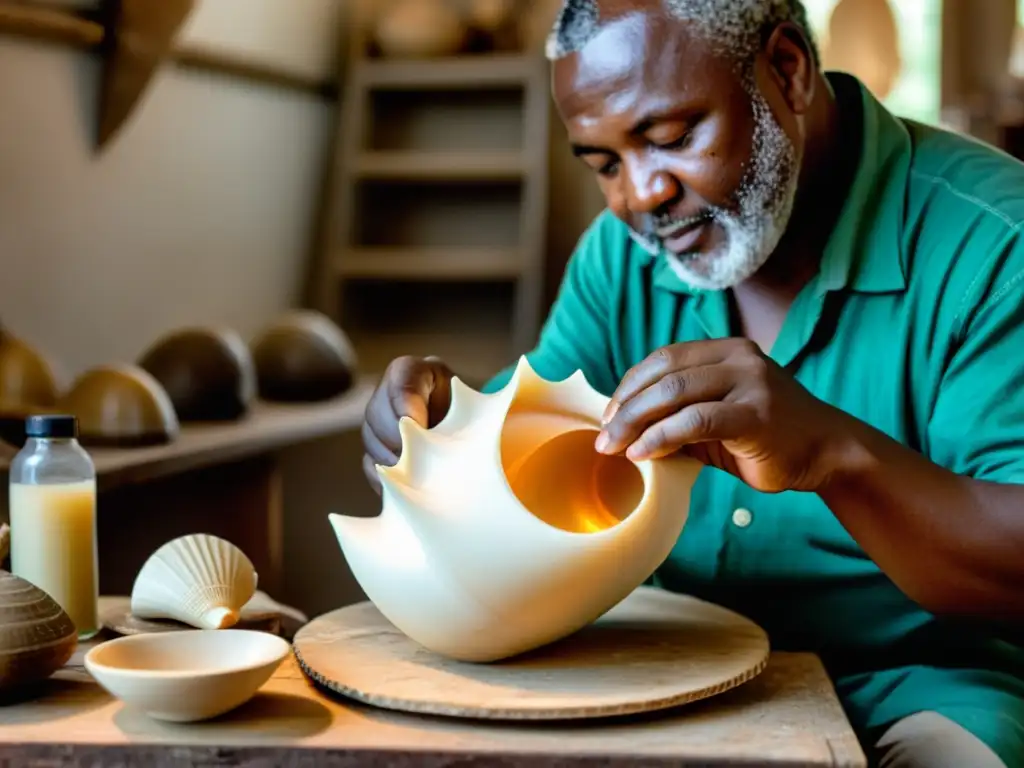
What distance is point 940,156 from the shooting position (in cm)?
157

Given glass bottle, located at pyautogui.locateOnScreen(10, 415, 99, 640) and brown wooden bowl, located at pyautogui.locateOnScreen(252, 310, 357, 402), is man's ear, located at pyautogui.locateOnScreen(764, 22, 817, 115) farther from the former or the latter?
brown wooden bowl, located at pyautogui.locateOnScreen(252, 310, 357, 402)

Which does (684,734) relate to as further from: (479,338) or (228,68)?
(479,338)

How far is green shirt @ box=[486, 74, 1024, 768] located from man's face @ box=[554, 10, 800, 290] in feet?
0.32

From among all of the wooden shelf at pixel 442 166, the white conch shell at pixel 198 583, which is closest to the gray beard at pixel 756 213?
the white conch shell at pixel 198 583

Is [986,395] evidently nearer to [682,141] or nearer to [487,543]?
[682,141]

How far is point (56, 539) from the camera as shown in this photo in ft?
4.26

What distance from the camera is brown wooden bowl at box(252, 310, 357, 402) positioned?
2.99 metres

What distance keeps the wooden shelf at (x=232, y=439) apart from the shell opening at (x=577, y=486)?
92cm

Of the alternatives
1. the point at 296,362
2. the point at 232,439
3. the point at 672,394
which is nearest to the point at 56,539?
the point at 672,394

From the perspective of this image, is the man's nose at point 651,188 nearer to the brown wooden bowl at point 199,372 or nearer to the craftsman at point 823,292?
the craftsman at point 823,292

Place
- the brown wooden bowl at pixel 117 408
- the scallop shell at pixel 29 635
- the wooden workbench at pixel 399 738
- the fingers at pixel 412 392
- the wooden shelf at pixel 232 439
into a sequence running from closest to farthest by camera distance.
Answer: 1. the wooden workbench at pixel 399 738
2. the scallop shell at pixel 29 635
3. the fingers at pixel 412 392
4. the wooden shelf at pixel 232 439
5. the brown wooden bowl at pixel 117 408

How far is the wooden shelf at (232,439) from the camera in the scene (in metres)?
2.11

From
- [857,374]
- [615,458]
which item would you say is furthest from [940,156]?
[615,458]

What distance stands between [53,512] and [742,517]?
75cm
